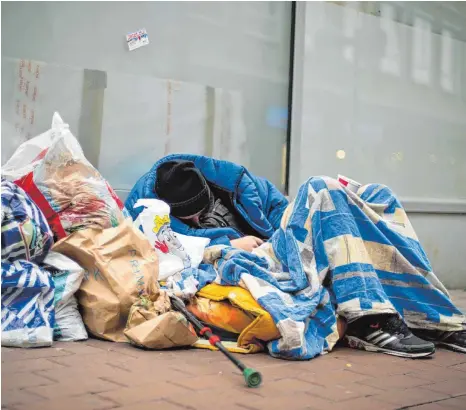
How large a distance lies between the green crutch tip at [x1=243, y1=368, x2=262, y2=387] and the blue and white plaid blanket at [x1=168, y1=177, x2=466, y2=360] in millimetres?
682

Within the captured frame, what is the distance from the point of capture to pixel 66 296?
301cm

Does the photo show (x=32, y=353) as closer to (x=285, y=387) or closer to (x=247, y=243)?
(x=285, y=387)

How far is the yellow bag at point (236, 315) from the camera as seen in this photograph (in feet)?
9.61

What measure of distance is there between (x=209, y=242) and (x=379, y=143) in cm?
265

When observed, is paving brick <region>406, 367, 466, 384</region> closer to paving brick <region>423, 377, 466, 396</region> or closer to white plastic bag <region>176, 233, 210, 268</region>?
paving brick <region>423, 377, 466, 396</region>

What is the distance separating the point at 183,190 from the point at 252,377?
1795 millimetres

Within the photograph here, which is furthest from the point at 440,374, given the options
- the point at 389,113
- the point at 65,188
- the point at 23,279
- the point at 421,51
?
the point at 421,51

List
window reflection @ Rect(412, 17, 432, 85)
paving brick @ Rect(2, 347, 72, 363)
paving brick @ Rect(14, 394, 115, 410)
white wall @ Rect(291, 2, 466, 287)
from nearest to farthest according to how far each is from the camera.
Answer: paving brick @ Rect(14, 394, 115, 410) → paving brick @ Rect(2, 347, 72, 363) → white wall @ Rect(291, 2, 466, 287) → window reflection @ Rect(412, 17, 432, 85)

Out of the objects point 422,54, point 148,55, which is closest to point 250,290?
point 148,55

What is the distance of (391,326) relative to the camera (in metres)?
3.11

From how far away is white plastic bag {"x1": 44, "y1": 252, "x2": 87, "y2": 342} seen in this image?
3010 millimetres

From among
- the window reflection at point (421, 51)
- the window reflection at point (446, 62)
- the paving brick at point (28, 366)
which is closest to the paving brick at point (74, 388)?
the paving brick at point (28, 366)

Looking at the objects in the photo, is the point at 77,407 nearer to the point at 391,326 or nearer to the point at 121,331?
the point at 121,331

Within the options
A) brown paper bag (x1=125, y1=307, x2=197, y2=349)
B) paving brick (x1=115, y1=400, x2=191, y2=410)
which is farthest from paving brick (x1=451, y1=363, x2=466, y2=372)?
paving brick (x1=115, y1=400, x2=191, y2=410)
